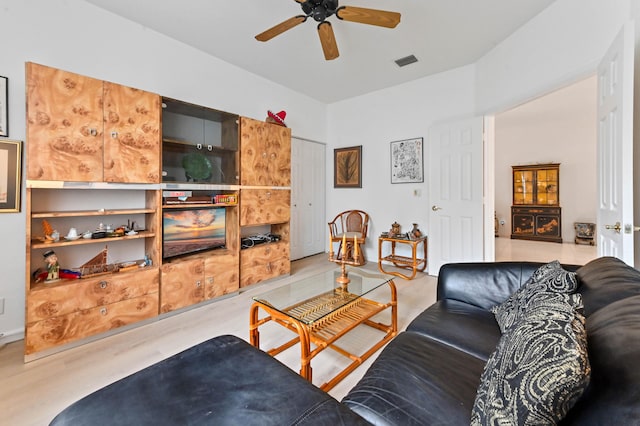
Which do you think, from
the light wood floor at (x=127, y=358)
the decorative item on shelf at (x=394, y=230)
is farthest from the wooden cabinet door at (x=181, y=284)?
the decorative item on shelf at (x=394, y=230)

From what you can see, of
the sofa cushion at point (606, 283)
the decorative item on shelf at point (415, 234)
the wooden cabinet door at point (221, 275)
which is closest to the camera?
the sofa cushion at point (606, 283)

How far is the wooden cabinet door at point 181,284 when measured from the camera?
245cm

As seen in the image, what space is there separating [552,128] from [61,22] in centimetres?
862

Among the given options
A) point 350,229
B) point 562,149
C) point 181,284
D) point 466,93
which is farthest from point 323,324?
point 562,149

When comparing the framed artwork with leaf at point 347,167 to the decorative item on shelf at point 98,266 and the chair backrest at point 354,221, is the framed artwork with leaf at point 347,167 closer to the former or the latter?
the chair backrest at point 354,221

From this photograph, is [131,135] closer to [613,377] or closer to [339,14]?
[339,14]

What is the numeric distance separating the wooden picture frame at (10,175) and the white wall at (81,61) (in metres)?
0.07

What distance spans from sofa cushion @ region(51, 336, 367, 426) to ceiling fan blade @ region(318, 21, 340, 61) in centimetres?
236

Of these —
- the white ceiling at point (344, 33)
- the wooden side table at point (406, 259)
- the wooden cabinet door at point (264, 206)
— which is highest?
the white ceiling at point (344, 33)

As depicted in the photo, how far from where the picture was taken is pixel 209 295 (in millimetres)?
2760

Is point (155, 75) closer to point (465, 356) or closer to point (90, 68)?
point (90, 68)

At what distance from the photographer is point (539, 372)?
2.01ft

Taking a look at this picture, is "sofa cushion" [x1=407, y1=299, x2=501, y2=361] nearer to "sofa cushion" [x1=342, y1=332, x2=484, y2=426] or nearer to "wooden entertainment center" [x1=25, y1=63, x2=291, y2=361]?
"sofa cushion" [x1=342, y1=332, x2=484, y2=426]

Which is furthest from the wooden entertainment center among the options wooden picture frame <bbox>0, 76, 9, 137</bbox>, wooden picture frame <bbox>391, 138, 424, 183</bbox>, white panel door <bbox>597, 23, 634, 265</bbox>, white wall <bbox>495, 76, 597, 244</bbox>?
white wall <bbox>495, 76, 597, 244</bbox>
